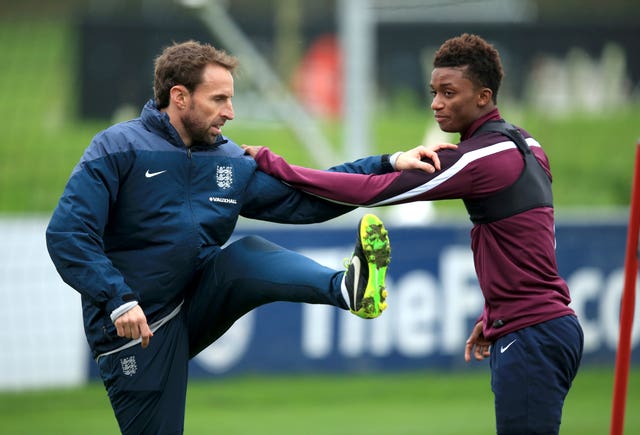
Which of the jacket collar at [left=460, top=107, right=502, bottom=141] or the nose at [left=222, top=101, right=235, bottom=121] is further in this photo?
the nose at [left=222, top=101, right=235, bottom=121]

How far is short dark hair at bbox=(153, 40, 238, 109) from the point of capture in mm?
5211

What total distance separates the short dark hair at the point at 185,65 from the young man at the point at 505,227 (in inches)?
37.6

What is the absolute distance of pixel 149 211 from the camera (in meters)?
5.16

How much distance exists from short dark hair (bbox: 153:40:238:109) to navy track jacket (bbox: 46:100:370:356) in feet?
0.45

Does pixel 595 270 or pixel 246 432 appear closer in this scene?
pixel 246 432

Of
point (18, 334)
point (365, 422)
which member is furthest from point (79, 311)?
point (365, 422)

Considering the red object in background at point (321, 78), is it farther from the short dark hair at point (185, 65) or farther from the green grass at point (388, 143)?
the short dark hair at point (185, 65)

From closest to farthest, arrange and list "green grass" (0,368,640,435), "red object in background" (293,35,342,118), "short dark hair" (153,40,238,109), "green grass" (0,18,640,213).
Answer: "short dark hair" (153,40,238,109), "green grass" (0,368,640,435), "green grass" (0,18,640,213), "red object in background" (293,35,342,118)

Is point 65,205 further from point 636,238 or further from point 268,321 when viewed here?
point 268,321

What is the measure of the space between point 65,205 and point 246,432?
17.4ft

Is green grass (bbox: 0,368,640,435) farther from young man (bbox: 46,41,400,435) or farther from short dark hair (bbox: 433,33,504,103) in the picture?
short dark hair (bbox: 433,33,504,103)

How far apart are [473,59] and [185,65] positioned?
1311 mm

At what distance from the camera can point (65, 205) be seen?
495 centimetres

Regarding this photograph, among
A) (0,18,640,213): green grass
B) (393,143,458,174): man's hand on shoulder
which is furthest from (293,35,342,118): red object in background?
(393,143,458,174): man's hand on shoulder
